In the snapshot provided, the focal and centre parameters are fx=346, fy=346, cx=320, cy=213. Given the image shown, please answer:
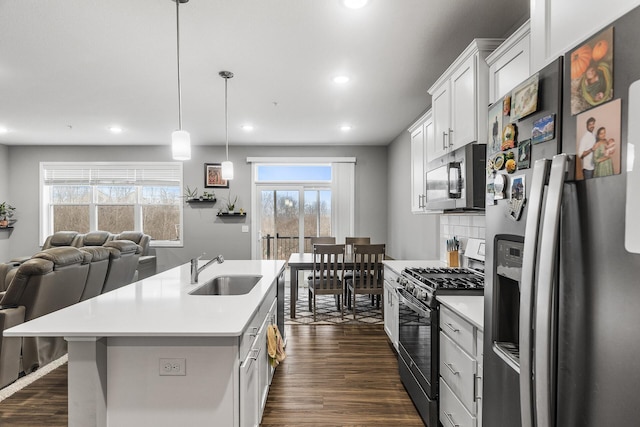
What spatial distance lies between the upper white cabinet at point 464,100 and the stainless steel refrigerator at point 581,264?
1402 mm

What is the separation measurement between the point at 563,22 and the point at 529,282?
78 centimetres

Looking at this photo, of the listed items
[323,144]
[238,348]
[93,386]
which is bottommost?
[93,386]

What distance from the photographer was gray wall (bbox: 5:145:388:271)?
Answer: 640cm

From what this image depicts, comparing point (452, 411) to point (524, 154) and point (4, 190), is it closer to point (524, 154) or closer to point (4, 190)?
point (524, 154)

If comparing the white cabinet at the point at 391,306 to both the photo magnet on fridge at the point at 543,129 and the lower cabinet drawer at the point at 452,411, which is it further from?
the photo magnet on fridge at the point at 543,129

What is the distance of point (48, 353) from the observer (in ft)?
10.1

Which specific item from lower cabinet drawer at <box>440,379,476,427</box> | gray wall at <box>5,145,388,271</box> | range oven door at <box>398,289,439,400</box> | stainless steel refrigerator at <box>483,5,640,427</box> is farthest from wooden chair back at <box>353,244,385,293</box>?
stainless steel refrigerator at <box>483,5,640,427</box>

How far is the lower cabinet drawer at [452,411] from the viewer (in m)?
1.72

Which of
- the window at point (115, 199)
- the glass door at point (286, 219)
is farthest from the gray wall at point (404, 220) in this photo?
the window at point (115, 199)

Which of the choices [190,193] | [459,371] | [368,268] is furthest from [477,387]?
[190,193]

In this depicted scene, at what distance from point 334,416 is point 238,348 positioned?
1.21m

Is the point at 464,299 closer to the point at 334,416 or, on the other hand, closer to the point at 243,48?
the point at 334,416

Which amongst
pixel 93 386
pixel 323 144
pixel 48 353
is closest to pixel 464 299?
pixel 93 386

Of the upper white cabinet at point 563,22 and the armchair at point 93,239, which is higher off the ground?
the upper white cabinet at point 563,22
